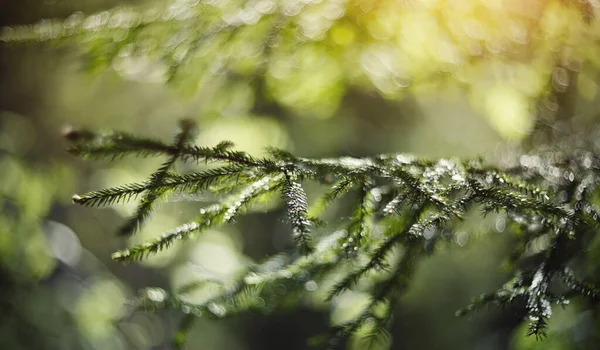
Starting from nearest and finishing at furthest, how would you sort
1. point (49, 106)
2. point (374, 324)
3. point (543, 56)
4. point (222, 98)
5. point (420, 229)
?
point (420, 229), point (374, 324), point (543, 56), point (222, 98), point (49, 106)

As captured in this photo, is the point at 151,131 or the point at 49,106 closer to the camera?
the point at 49,106

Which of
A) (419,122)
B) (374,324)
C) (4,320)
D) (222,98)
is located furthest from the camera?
(419,122)

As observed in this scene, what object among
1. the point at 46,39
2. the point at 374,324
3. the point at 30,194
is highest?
the point at 30,194

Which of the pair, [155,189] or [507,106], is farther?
[507,106]

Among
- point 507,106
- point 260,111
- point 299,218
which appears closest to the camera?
point 299,218

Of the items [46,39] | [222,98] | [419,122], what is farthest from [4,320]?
[419,122]

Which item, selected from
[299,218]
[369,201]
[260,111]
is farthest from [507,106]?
[260,111]

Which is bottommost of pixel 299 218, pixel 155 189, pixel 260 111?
pixel 299 218

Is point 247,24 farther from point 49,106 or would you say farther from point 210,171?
point 49,106

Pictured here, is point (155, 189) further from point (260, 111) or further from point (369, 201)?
point (260, 111)
